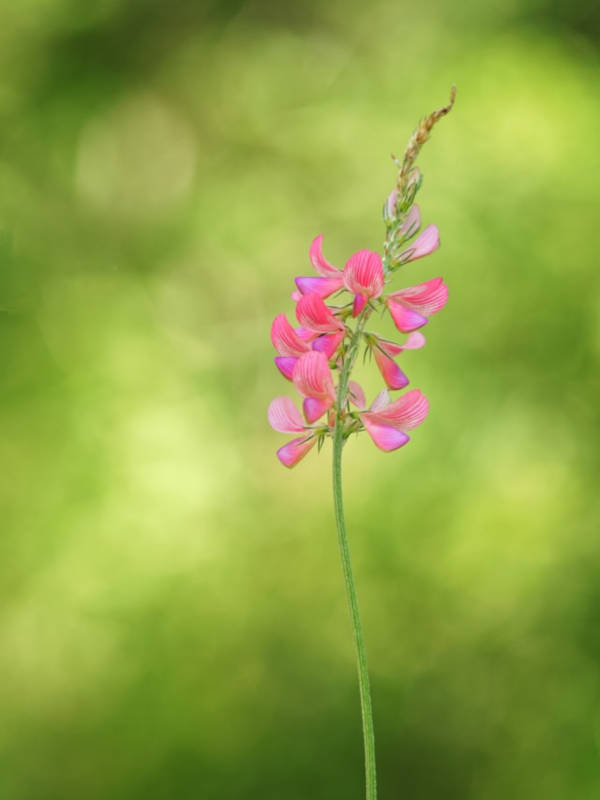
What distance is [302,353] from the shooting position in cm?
58

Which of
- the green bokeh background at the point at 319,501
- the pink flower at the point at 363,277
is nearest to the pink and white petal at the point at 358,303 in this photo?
the pink flower at the point at 363,277

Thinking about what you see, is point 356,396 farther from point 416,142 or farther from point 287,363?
point 416,142

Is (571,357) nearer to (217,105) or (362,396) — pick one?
(217,105)

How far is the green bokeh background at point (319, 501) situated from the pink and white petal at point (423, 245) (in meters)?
2.39

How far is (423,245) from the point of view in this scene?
0.61 m

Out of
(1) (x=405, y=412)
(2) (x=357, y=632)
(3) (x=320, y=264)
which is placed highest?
(3) (x=320, y=264)

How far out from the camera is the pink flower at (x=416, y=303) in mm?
585

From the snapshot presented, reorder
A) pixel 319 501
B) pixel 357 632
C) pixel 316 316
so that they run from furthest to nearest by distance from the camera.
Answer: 1. pixel 319 501
2. pixel 316 316
3. pixel 357 632

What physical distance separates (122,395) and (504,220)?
131cm

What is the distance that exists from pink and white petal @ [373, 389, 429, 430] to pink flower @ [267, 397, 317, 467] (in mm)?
47

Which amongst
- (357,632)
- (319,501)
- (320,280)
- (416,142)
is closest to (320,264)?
(320,280)

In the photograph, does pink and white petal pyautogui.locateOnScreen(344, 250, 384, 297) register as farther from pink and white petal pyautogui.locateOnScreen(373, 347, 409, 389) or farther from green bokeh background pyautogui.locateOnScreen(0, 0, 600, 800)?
green bokeh background pyautogui.locateOnScreen(0, 0, 600, 800)

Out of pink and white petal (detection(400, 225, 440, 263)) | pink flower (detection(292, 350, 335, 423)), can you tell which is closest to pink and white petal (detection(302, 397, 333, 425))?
pink flower (detection(292, 350, 335, 423))

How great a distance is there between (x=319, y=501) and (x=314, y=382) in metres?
2.57
